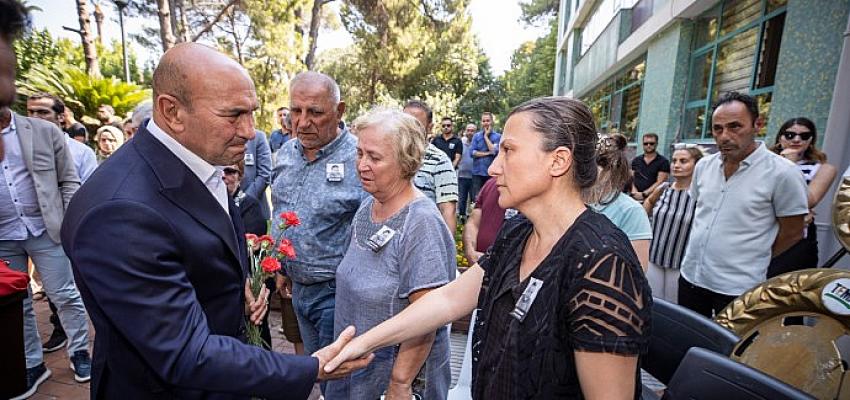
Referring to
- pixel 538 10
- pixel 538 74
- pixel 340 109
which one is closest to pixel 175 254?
pixel 340 109

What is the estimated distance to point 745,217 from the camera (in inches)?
110

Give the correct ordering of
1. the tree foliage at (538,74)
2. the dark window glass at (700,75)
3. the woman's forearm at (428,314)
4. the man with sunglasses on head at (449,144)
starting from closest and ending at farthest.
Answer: the woman's forearm at (428,314)
the dark window glass at (700,75)
the man with sunglasses on head at (449,144)
the tree foliage at (538,74)

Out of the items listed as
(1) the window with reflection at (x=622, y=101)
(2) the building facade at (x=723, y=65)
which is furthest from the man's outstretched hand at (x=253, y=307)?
(1) the window with reflection at (x=622, y=101)

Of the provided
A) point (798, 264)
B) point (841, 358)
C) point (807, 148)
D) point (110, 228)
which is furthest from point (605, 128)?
point (110, 228)

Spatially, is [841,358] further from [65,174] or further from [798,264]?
[65,174]

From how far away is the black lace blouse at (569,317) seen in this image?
1082 millimetres

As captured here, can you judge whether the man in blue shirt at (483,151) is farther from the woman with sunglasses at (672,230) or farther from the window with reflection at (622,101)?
the woman with sunglasses at (672,230)

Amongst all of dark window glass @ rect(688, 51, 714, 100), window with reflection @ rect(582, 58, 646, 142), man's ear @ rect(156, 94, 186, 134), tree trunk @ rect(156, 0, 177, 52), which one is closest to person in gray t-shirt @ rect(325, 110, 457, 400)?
man's ear @ rect(156, 94, 186, 134)

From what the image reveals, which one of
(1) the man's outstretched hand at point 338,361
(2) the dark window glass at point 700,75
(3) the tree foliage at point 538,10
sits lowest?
(1) the man's outstretched hand at point 338,361

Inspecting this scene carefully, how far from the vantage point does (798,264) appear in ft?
10.3

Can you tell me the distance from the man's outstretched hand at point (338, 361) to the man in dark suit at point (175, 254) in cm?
1

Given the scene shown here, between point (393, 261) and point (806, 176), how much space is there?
153 inches

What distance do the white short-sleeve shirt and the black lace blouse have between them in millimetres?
2105

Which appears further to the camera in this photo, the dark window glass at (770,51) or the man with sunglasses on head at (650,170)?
the man with sunglasses on head at (650,170)
